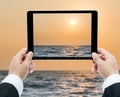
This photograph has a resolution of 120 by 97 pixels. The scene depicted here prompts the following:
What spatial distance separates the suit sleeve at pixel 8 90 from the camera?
1.11m

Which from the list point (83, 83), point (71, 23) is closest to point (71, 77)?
point (83, 83)

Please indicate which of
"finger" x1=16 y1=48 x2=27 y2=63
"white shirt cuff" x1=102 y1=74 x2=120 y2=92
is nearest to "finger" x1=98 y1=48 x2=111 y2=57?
"white shirt cuff" x1=102 y1=74 x2=120 y2=92

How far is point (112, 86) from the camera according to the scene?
3.78ft

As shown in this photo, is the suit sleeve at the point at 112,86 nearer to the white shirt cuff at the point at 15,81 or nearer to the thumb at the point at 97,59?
the thumb at the point at 97,59

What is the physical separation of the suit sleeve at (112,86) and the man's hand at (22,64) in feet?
0.94

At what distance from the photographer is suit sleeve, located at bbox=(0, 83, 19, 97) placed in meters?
1.11

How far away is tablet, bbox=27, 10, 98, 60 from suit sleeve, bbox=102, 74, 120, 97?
1.05 ft

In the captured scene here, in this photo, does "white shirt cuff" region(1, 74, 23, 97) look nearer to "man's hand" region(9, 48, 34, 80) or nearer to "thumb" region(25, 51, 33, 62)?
"man's hand" region(9, 48, 34, 80)

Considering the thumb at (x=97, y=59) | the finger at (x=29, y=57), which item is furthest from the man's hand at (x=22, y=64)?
the thumb at (x=97, y=59)

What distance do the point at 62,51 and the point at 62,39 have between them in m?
0.09

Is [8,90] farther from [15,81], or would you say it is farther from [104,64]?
[104,64]

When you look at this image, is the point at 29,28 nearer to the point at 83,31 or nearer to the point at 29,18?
the point at 29,18

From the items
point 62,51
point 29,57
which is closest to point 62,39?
point 62,51

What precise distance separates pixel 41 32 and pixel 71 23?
0.16m
